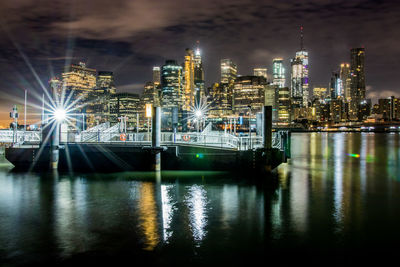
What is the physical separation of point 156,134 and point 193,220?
42.5ft

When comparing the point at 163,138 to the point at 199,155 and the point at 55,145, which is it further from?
the point at 55,145

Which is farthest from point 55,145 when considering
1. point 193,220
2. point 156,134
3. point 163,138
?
point 193,220

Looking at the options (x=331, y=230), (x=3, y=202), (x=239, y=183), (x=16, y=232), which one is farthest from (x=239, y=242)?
(x=3, y=202)

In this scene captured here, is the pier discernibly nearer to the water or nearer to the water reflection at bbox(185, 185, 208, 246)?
the water

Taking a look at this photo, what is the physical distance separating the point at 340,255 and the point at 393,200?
12.4 metres

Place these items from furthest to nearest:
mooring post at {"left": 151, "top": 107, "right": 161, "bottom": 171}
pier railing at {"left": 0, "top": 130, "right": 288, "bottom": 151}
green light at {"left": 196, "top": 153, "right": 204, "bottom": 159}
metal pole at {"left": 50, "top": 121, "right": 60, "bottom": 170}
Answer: pier railing at {"left": 0, "top": 130, "right": 288, "bottom": 151}
metal pole at {"left": 50, "top": 121, "right": 60, "bottom": 170}
green light at {"left": 196, "top": 153, "right": 204, "bottom": 159}
mooring post at {"left": 151, "top": 107, "right": 161, "bottom": 171}

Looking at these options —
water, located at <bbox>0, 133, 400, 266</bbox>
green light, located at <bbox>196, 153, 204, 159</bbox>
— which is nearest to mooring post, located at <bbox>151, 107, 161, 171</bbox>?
water, located at <bbox>0, 133, 400, 266</bbox>

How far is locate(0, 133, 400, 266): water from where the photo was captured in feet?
43.0

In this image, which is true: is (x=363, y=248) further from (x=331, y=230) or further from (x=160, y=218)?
(x=160, y=218)

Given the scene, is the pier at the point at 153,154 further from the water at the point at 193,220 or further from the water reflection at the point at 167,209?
the water reflection at the point at 167,209

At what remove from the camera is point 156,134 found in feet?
96.3

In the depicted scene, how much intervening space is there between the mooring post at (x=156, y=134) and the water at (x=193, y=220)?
3.77ft

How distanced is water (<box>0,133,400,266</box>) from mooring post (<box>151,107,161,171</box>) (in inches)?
45.3

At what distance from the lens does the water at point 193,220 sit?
13094 mm
